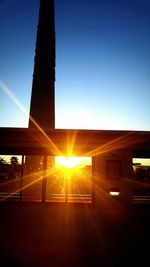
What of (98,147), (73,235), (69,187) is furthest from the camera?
(69,187)

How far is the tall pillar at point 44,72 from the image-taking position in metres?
30.0

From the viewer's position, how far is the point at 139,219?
8.77m

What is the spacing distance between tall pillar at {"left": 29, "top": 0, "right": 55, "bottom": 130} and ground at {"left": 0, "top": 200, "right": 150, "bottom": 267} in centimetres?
2094

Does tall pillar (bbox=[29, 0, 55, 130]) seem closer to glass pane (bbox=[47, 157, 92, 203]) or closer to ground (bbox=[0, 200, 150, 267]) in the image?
glass pane (bbox=[47, 157, 92, 203])

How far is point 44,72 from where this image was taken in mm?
31578

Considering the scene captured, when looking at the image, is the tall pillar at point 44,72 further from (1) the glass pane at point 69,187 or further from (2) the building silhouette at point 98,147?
(2) the building silhouette at point 98,147

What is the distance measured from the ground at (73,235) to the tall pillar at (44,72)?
20.9m

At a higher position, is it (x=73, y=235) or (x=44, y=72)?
(x=44, y=72)

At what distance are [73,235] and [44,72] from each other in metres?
29.0

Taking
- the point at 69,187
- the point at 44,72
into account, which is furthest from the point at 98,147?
the point at 44,72

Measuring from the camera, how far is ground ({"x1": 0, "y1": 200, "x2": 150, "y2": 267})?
4746 mm

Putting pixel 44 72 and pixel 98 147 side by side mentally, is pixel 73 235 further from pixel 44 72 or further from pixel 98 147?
pixel 44 72

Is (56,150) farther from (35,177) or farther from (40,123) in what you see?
(40,123)

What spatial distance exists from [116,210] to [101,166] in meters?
2.44
